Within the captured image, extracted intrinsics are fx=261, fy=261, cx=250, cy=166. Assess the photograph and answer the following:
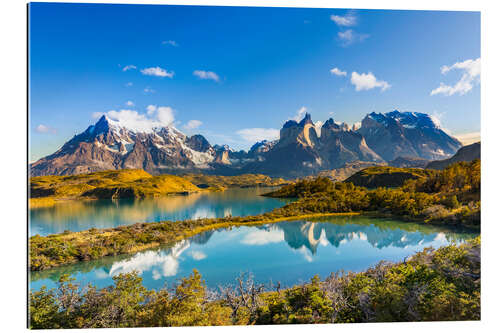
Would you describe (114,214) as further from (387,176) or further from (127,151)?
(127,151)

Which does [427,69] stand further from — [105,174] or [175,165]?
[175,165]

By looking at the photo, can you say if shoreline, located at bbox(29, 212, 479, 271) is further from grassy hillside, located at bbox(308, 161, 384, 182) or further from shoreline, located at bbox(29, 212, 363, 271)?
grassy hillside, located at bbox(308, 161, 384, 182)

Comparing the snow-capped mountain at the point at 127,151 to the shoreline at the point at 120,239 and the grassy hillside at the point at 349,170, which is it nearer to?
the grassy hillside at the point at 349,170

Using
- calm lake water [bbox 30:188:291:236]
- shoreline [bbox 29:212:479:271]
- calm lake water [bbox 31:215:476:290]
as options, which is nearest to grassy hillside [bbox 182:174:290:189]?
calm lake water [bbox 30:188:291:236]

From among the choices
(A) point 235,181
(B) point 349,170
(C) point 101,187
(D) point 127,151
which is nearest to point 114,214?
(C) point 101,187

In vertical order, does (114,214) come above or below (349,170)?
below

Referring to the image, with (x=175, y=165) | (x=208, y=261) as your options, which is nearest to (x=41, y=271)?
(x=208, y=261)
